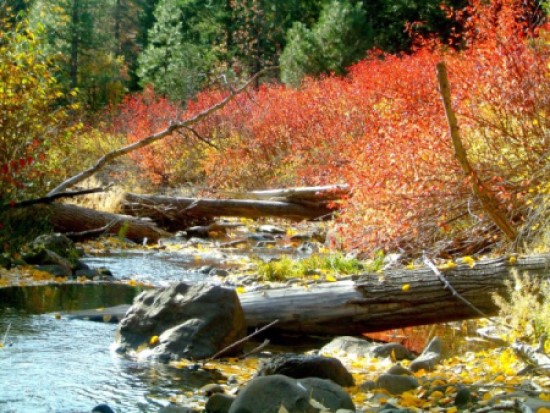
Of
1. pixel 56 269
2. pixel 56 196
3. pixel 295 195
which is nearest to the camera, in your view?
pixel 56 196

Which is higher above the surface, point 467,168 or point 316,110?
point 316,110

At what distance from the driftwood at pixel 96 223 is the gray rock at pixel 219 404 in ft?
22.7

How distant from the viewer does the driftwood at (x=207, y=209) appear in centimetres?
1293

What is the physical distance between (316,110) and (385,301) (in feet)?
37.5

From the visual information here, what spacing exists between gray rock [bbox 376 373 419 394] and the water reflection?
1218mm

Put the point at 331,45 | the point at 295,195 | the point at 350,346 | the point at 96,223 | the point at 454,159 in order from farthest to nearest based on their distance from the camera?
1. the point at 331,45
2. the point at 295,195
3. the point at 96,223
4. the point at 454,159
5. the point at 350,346

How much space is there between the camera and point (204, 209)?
13359 mm

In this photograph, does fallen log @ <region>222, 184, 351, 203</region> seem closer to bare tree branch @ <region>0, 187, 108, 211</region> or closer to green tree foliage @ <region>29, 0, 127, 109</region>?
bare tree branch @ <region>0, 187, 108, 211</region>

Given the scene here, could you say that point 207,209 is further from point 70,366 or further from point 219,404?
point 219,404

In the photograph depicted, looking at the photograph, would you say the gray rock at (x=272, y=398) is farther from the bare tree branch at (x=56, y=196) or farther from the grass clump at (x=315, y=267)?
the grass clump at (x=315, y=267)

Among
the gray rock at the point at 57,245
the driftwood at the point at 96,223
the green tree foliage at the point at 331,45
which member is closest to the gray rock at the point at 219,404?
the gray rock at the point at 57,245

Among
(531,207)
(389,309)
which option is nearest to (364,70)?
(531,207)

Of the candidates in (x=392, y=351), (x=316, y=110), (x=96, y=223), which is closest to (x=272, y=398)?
(x=392, y=351)

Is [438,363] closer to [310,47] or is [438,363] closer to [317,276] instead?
[317,276]
